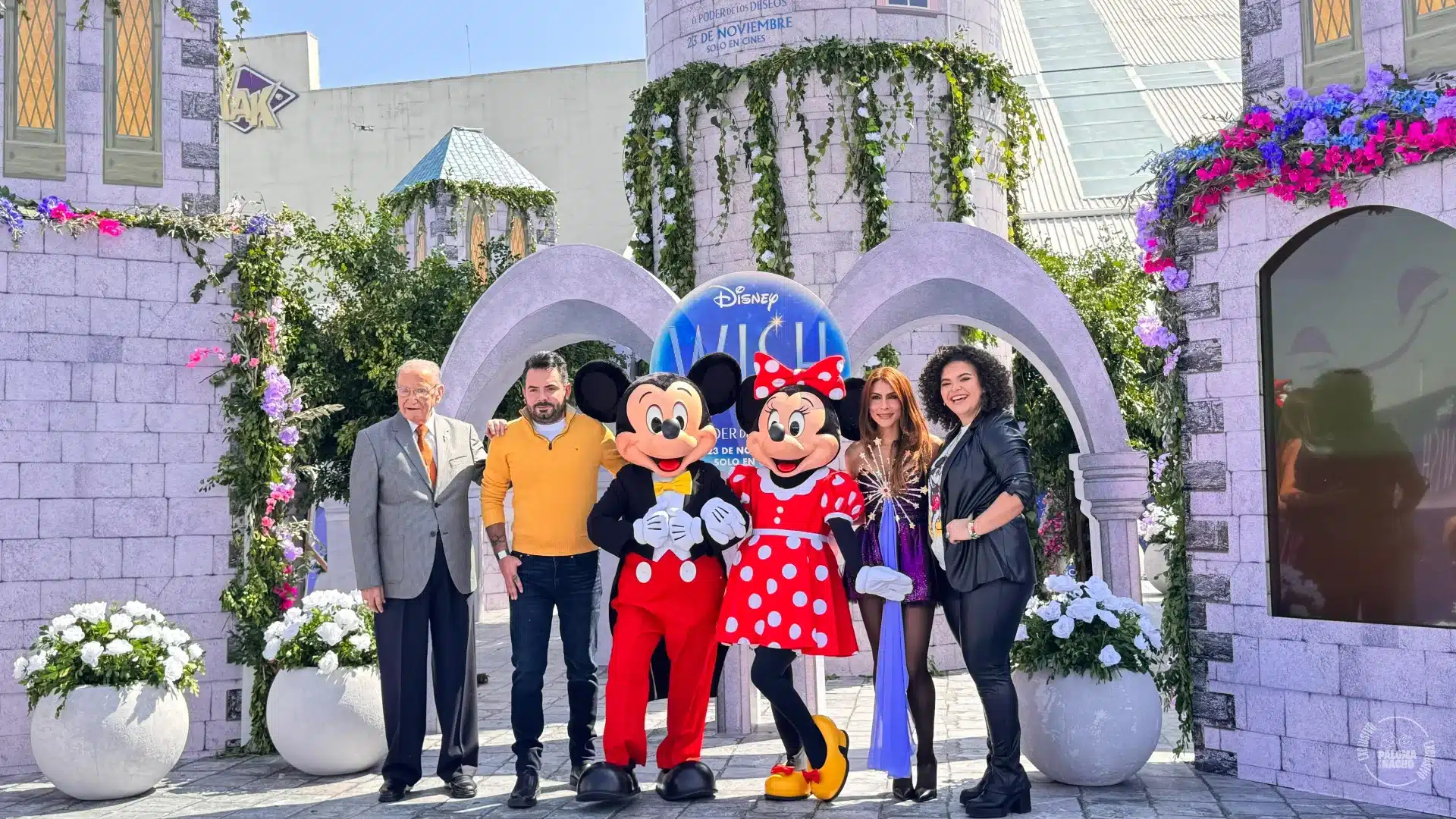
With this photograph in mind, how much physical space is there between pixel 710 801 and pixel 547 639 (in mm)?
1022

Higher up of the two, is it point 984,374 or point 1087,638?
point 984,374

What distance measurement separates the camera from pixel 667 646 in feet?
19.5

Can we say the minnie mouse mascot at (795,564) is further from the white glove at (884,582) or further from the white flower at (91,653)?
the white flower at (91,653)

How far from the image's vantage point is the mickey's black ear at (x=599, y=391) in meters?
6.24

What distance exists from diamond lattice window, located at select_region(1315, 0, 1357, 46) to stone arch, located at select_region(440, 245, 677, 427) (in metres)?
3.85

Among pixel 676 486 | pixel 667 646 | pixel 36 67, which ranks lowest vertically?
pixel 667 646

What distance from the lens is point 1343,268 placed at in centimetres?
603

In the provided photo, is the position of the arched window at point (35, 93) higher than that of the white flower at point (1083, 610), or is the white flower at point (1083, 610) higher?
the arched window at point (35, 93)

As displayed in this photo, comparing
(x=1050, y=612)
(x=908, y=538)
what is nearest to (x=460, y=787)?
(x=908, y=538)

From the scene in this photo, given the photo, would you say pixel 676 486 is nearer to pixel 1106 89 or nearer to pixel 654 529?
pixel 654 529

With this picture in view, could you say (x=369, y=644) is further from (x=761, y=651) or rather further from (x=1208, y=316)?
(x=1208, y=316)

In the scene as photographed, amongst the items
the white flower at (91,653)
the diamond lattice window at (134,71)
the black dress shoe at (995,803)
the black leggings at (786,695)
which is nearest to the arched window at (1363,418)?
the black dress shoe at (995,803)

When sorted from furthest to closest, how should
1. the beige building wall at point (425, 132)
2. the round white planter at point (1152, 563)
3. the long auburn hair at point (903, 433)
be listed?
the beige building wall at point (425, 132), the round white planter at point (1152, 563), the long auburn hair at point (903, 433)

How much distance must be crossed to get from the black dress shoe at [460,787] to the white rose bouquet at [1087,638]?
8.33ft
